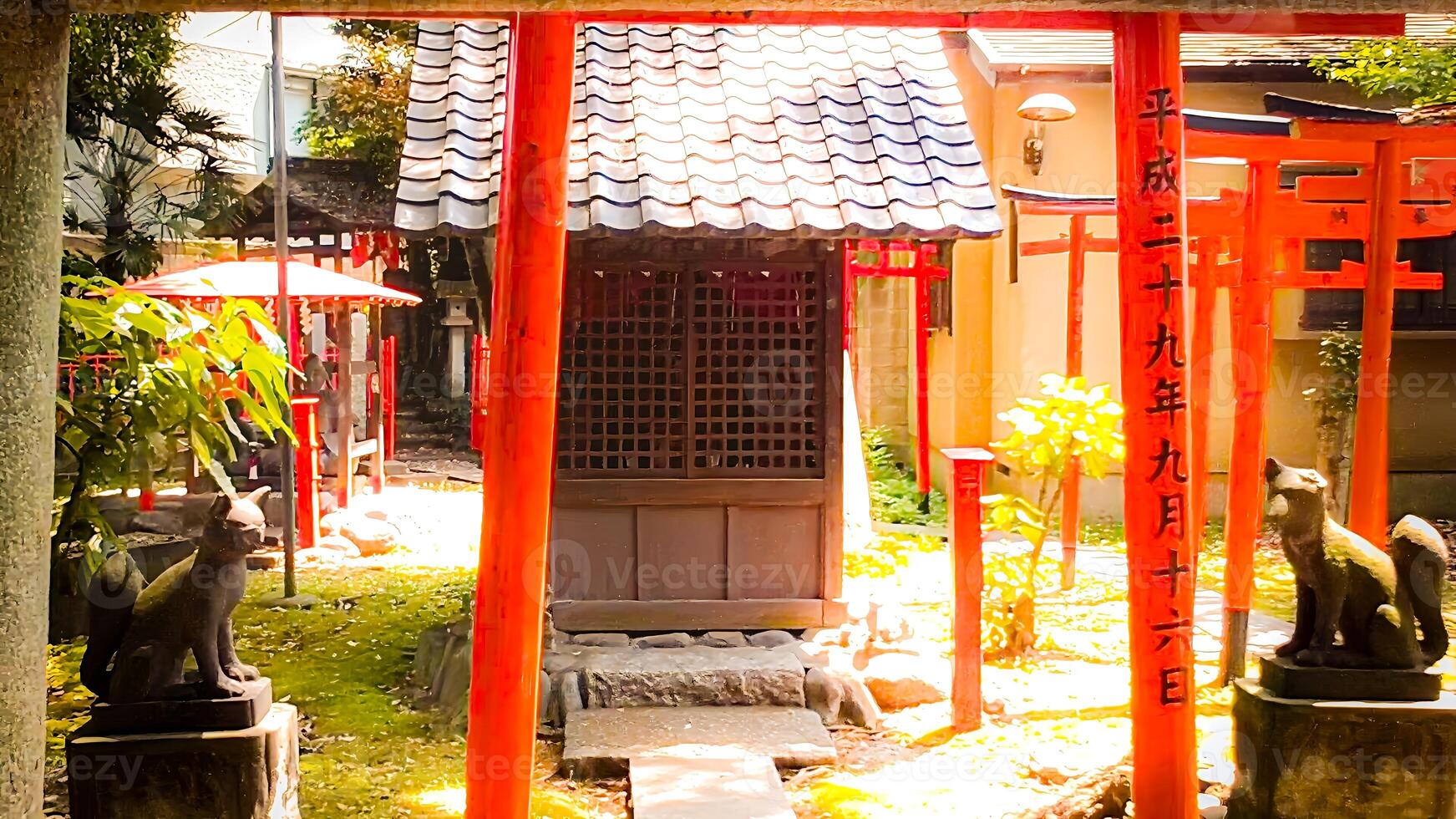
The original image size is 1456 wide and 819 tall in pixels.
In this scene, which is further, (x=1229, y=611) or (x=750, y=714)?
(x=1229, y=611)

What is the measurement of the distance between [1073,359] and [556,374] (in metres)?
7.25

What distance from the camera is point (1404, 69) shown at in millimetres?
9844

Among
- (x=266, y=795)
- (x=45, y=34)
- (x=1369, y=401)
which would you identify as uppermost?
(x=45, y=34)

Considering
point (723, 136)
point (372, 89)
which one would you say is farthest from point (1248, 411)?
point (372, 89)

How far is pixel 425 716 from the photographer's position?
6336 millimetres

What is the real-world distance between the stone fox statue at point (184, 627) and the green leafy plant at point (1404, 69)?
32.9ft

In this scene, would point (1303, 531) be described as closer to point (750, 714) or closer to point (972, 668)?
point (972, 668)

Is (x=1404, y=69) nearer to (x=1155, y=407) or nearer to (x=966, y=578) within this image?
(x=966, y=578)

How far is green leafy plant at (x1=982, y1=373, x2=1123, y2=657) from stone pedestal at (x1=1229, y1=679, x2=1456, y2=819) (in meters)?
2.96

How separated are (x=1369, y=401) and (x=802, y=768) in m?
3.97

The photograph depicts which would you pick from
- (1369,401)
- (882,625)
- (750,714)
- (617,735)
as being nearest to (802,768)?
(750,714)

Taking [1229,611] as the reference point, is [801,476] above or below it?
above

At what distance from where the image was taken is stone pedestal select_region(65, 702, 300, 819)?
4016 millimetres

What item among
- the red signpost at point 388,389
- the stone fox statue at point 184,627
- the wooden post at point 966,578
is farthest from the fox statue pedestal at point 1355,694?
the red signpost at point 388,389
